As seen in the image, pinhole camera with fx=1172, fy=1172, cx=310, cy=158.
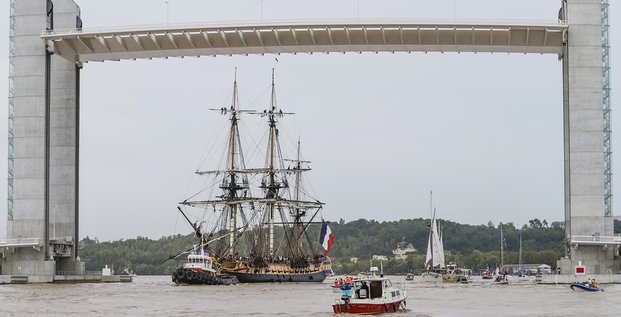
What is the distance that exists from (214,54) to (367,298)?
130ft

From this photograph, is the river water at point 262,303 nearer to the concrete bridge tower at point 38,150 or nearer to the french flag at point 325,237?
the concrete bridge tower at point 38,150

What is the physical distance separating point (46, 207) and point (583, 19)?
4081cm

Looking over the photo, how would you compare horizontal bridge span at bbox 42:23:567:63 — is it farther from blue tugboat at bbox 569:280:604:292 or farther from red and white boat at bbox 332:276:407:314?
red and white boat at bbox 332:276:407:314

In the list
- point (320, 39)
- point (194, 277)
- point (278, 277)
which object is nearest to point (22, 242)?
point (194, 277)

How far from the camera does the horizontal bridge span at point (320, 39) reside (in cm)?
8269

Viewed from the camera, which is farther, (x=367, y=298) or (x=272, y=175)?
(x=272, y=175)

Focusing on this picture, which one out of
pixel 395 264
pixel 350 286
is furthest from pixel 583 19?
pixel 395 264

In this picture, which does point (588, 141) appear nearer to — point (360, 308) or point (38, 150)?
point (360, 308)

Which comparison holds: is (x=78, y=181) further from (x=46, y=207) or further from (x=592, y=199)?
(x=592, y=199)

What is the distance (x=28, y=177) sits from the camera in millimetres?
86250

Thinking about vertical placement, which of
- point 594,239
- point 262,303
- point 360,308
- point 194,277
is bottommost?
point 262,303

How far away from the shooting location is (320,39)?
84438mm

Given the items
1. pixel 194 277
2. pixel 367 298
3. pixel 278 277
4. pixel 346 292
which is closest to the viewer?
pixel 346 292

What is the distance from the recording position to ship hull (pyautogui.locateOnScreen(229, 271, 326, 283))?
359ft
